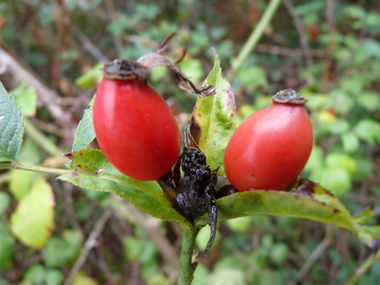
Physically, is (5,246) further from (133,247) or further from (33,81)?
(33,81)

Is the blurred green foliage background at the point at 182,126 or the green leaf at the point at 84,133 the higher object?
the green leaf at the point at 84,133

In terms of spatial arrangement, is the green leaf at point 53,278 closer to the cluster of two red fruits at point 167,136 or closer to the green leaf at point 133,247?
the green leaf at point 133,247

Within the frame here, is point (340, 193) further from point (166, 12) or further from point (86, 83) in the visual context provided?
point (166, 12)

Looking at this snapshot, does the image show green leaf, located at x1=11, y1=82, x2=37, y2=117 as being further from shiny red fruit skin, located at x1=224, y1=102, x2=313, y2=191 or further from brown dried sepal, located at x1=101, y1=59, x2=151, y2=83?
shiny red fruit skin, located at x1=224, y1=102, x2=313, y2=191

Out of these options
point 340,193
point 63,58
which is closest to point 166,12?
point 63,58

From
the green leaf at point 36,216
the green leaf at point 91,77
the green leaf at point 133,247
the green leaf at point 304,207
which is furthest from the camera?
the green leaf at point 133,247

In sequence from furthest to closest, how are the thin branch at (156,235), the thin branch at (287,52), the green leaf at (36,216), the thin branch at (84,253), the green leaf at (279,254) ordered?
the thin branch at (287,52)
the green leaf at (279,254)
the thin branch at (84,253)
the thin branch at (156,235)
the green leaf at (36,216)

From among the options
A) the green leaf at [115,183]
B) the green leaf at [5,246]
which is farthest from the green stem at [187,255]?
the green leaf at [5,246]
